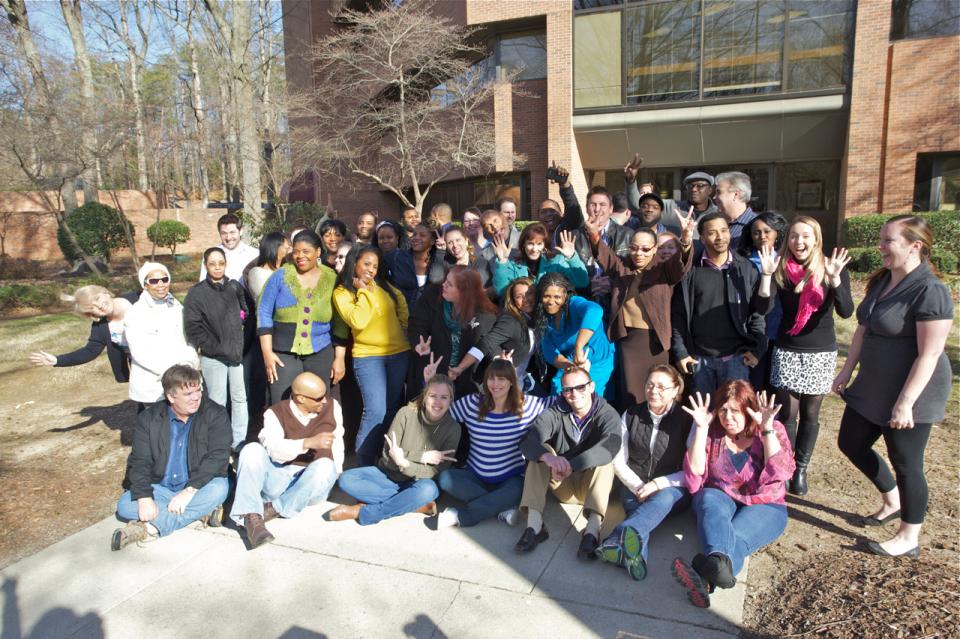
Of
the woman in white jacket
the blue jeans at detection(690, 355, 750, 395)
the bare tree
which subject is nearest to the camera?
the blue jeans at detection(690, 355, 750, 395)

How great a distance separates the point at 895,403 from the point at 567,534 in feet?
6.17

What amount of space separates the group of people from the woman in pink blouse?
12mm

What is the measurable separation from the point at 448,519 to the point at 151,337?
252 cm

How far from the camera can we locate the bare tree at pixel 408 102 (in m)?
16.3

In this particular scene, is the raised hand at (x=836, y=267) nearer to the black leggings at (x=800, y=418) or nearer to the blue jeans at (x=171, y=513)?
the black leggings at (x=800, y=418)

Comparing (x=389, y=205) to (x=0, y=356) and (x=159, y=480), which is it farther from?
(x=159, y=480)

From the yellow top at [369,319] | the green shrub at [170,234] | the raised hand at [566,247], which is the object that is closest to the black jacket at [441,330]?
the yellow top at [369,319]

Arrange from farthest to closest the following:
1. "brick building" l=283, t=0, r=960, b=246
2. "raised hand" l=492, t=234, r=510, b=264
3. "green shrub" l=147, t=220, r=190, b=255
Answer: "green shrub" l=147, t=220, r=190, b=255 → "brick building" l=283, t=0, r=960, b=246 → "raised hand" l=492, t=234, r=510, b=264

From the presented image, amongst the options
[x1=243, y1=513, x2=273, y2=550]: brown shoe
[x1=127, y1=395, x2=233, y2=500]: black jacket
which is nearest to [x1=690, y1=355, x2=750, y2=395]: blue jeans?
[x1=243, y1=513, x2=273, y2=550]: brown shoe

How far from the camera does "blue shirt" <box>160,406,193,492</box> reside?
4.09 metres

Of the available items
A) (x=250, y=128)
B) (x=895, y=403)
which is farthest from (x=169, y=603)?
(x=250, y=128)

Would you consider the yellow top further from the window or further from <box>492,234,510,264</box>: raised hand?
the window

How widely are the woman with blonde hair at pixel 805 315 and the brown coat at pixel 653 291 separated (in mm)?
512

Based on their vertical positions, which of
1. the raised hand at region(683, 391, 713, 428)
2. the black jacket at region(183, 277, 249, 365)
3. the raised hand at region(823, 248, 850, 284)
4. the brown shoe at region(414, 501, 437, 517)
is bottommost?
the brown shoe at region(414, 501, 437, 517)
